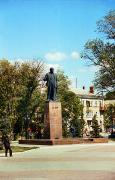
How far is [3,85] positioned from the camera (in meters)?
58.0

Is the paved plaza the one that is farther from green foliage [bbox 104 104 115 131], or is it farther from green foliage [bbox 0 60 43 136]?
green foliage [bbox 104 104 115 131]

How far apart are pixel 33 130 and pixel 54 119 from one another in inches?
1234

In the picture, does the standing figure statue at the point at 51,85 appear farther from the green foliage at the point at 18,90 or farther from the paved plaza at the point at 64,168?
the green foliage at the point at 18,90

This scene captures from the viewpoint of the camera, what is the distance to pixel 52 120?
38.7m

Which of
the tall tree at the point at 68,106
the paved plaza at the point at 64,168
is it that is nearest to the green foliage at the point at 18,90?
the tall tree at the point at 68,106

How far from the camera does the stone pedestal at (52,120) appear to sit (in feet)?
127

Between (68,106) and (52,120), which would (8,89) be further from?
(68,106)

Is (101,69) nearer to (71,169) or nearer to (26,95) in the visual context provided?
(26,95)

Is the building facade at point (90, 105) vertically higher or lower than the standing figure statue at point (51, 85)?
higher

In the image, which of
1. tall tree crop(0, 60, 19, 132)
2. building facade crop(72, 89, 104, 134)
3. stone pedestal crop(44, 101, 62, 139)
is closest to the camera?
stone pedestal crop(44, 101, 62, 139)

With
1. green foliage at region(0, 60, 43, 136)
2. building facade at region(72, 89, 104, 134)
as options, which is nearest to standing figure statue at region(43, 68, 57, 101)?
green foliage at region(0, 60, 43, 136)

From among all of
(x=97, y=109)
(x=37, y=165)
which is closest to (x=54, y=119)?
(x=37, y=165)

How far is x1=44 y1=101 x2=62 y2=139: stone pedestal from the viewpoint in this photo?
38656 millimetres

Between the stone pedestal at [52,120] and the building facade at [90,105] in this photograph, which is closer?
the stone pedestal at [52,120]
